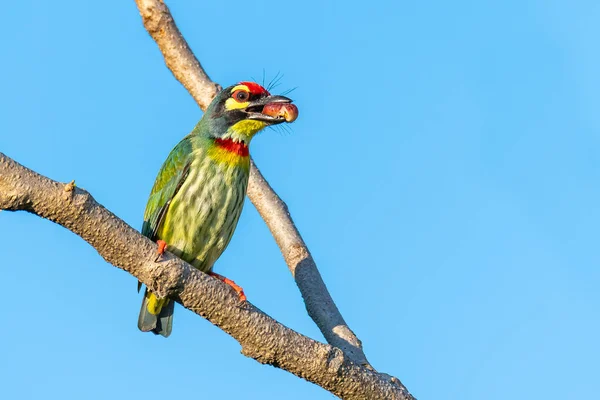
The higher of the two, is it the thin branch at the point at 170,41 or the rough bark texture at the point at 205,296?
the thin branch at the point at 170,41

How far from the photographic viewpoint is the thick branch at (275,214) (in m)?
5.34

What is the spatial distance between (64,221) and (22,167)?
322 mm

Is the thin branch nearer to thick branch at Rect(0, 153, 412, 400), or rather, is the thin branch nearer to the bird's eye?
the bird's eye

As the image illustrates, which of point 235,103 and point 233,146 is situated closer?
point 233,146

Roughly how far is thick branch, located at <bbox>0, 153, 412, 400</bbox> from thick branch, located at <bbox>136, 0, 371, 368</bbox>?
389 millimetres

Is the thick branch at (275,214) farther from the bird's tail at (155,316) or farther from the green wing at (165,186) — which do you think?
the bird's tail at (155,316)

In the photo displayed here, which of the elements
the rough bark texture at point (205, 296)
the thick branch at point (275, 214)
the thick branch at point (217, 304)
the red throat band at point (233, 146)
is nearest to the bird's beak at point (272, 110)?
the red throat band at point (233, 146)

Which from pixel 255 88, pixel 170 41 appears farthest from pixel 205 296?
pixel 170 41

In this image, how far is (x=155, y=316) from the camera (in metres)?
6.35

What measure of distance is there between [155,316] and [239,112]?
1.77 meters

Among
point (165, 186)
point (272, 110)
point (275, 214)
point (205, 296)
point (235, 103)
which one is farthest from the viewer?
point (235, 103)

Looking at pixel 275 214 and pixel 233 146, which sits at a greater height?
pixel 233 146

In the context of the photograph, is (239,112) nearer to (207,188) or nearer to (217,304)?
(207,188)

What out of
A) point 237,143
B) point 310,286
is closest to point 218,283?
point 310,286
